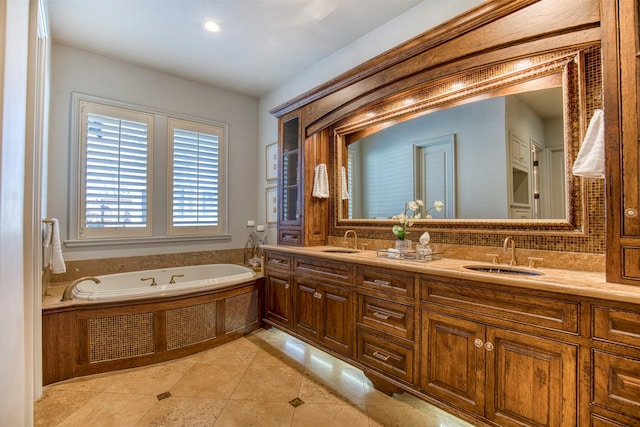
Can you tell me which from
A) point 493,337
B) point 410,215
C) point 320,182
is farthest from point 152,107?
point 493,337

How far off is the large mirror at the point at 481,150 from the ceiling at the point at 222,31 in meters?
0.83

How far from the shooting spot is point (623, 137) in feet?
4.34

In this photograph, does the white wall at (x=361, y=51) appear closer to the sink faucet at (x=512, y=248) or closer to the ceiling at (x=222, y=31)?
the ceiling at (x=222, y=31)

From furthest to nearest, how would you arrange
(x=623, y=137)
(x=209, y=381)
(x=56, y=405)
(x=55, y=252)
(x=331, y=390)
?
(x=55, y=252), (x=209, y=381), (x=331, y=390), (x=56, y=405), (x=623, y=137)

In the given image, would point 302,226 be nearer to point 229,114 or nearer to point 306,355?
point 306,355

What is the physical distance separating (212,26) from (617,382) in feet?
11.8

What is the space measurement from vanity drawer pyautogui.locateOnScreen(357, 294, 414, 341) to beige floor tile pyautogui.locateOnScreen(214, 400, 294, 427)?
2.50 feet

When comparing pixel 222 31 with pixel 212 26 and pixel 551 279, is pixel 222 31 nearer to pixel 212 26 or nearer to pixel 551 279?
pixel 212 26

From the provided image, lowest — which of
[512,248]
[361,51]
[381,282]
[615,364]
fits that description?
[615,364]

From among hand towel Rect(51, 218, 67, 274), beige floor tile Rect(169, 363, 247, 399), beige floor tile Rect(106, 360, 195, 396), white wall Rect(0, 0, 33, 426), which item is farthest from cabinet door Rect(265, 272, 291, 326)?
white wall Rect(0, 0, 33, 426)

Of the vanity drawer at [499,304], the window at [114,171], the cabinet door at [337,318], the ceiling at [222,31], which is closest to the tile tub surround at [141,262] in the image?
the window at [114,171]

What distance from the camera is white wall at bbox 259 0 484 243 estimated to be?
2322 mm

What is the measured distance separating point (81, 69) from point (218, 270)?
8.66ft

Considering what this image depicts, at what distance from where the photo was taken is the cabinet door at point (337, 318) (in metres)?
2.21
